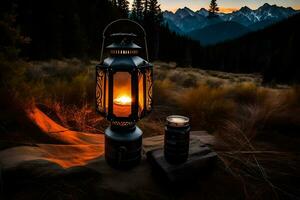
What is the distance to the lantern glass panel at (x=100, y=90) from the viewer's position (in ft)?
8.12

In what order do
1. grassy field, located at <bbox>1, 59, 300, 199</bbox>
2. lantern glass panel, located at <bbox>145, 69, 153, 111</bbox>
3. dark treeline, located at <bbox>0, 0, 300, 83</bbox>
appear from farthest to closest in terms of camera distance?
dark treeline, located at <bbox>0, 0, 300, 83</bbox> < lantern glass panel, located at <bbox>145, 69, 153, 111</bbox> < grassy field, located at <bbox>1, 59, 300, 199</bbox>

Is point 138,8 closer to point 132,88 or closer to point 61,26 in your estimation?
point 61,26

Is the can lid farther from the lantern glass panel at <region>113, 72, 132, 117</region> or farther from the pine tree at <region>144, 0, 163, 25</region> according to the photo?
the pine tree at <region>144, 0, 163, 25</region>

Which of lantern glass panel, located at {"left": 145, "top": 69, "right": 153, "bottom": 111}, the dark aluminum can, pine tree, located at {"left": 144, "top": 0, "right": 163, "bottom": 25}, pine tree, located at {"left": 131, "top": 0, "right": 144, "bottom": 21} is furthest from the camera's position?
pine tree, located at {"left": 131, "top": 0, "right": 144, "bottom": 21}

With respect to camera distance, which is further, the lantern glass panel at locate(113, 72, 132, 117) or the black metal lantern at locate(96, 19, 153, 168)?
the lantern glass panel at locate(113, 72, 132, 117)

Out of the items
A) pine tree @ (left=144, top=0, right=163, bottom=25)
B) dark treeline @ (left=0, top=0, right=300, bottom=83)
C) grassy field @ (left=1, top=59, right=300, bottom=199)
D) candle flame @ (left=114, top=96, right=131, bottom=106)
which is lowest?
grassy field @ (left=1, top=59, right=300, bottom=199)

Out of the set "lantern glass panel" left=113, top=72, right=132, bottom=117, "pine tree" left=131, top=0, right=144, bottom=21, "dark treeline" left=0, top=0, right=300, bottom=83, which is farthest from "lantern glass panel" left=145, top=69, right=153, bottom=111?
"pine tree" left=131, top=0, right=144, bottom=21

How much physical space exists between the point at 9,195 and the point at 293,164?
2.77 metres

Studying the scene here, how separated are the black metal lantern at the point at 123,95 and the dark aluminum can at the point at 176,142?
14.4 inches

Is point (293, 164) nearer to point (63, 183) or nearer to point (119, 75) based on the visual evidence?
point (119, 75)

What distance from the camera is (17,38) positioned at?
4.26 m

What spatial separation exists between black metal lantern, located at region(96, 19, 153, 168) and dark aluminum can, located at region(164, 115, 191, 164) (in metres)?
0.36

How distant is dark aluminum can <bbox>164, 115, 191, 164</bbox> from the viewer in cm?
224

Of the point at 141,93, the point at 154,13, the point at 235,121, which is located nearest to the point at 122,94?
the point at 141,93
